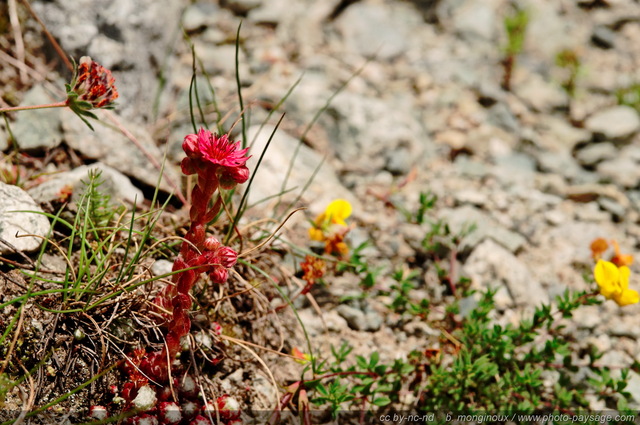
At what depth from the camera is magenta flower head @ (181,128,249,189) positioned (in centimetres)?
221

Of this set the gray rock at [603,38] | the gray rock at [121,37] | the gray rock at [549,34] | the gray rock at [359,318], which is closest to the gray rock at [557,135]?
the gray rock at [549,34]

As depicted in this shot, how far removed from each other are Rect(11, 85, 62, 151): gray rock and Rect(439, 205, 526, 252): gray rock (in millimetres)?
2677

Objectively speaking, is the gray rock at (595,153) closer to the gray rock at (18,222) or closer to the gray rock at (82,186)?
the gray rock at (82,186)

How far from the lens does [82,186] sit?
308cm

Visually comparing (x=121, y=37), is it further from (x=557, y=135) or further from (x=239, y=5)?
(x=557, y=135)

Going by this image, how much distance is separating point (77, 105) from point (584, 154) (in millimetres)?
4060

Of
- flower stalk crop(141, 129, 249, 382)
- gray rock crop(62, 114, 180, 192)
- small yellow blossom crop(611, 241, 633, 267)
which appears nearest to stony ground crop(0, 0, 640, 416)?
gray rock crop(62, 114, 180, 192)

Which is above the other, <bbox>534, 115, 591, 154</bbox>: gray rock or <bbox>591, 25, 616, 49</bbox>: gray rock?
<bbox>591, 25, 616, 49</bbox>: gray rock

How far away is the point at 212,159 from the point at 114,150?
1547 millimetres

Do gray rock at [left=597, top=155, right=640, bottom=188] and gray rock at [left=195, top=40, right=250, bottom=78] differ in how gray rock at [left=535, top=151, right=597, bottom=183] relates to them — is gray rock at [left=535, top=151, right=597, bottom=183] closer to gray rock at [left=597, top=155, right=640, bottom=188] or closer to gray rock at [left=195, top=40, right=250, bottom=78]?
gray rock at [left=597, top=155, right=640, bottom=188]

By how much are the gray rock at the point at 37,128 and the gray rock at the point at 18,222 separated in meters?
0.65

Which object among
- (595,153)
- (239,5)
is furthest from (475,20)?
(239,5)

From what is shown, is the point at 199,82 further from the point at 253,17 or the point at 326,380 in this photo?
the point at 326,380

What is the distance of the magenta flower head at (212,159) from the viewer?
2211mm
